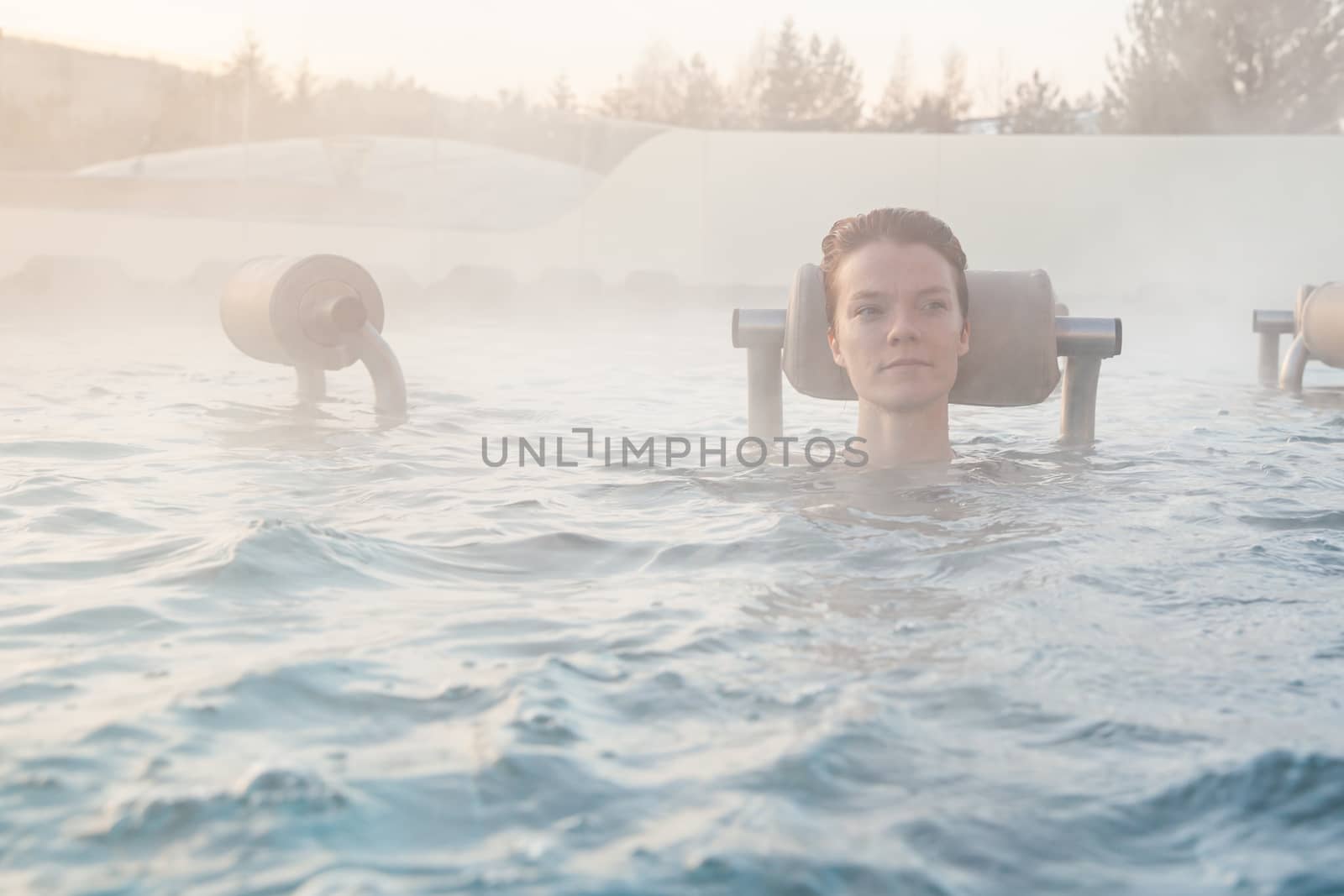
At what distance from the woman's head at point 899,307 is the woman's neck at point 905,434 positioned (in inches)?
6.4

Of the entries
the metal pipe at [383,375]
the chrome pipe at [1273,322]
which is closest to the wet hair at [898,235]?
the metal pipe at [383,375]

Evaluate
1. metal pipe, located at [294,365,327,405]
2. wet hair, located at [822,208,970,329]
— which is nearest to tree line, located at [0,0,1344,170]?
metal pipe, located at [294,365,327,405]

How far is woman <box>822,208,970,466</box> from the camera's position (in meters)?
5.09

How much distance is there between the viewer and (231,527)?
4.65m

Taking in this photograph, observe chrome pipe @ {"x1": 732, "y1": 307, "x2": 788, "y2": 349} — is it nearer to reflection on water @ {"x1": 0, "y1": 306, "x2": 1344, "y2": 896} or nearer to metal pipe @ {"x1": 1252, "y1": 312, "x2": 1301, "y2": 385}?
reflection on water @ {"x1": 0, "y1": 306, "x2": 1344, "y2": 896}

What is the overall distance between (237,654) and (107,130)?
23083 millimetres

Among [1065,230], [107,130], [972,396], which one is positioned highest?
[107,130]

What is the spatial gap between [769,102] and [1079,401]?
47786mm

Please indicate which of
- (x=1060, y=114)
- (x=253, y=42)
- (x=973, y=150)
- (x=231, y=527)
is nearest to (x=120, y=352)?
(x=231, y=527)

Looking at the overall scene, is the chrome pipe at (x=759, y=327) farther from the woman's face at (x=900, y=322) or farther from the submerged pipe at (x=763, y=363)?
the woman's face at (x=900, y=322)

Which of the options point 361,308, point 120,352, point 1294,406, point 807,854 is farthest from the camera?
point 120,352

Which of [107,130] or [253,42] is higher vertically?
[253,42]

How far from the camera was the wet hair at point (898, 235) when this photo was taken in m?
5.23

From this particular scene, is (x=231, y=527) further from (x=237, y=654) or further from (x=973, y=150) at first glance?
(x=973, y=150)
